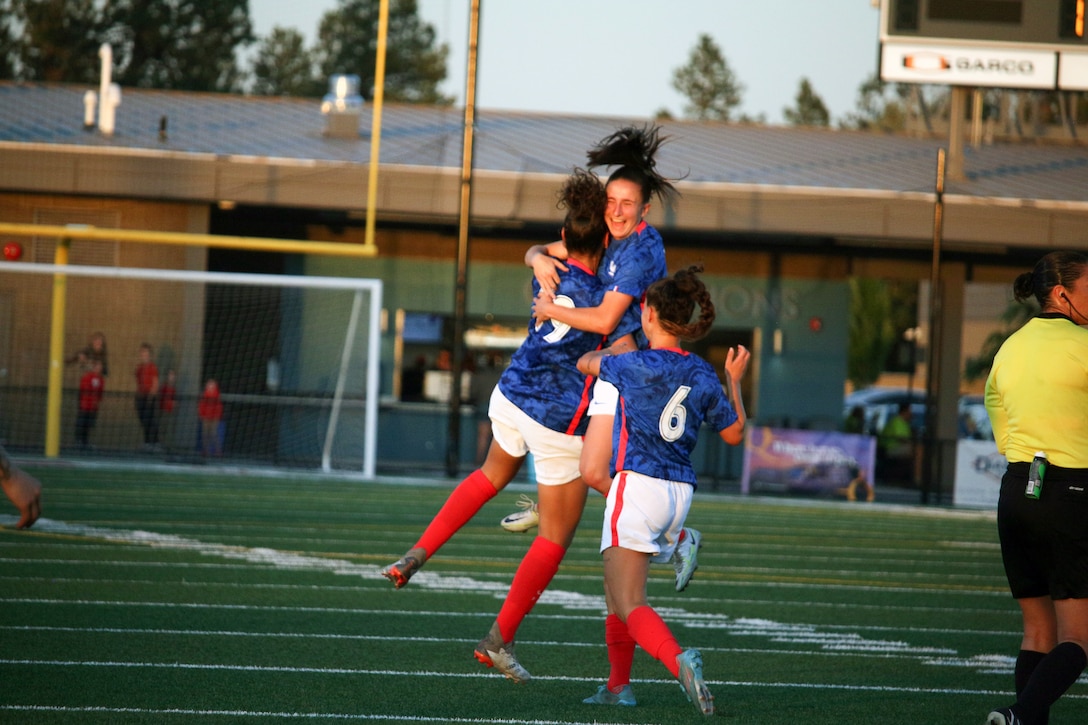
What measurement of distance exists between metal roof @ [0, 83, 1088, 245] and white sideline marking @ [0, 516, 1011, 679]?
37.3 ft

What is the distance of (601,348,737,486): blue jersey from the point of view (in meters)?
4.96

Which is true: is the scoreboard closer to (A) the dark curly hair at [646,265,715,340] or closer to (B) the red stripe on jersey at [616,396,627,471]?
(A) the dark curly hair at [646,265,715,340]

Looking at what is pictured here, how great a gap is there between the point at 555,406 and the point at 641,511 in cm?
87

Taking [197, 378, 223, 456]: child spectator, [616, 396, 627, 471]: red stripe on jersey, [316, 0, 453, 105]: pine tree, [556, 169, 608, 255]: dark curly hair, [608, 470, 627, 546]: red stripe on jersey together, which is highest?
[316, 0, 453, 105]: pine tree

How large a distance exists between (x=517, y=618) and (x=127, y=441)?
15.4 metres

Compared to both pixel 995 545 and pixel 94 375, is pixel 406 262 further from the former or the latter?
pixel 995 545

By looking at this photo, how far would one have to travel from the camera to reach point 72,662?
5672 millimetres

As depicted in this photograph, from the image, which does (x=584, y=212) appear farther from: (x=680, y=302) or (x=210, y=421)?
(x=210, y=421)

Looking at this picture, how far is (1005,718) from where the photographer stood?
4535 millimetres

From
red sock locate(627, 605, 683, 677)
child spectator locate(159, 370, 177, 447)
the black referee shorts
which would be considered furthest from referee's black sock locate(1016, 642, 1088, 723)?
child spectator locate(159, 370, 177, 447)

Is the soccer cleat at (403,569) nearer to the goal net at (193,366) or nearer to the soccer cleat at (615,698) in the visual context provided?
the soccer cleat at (615,698)

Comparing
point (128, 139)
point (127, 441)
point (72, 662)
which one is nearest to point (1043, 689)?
point (72, 662)

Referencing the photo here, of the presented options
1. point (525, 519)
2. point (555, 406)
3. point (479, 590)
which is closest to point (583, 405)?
point (555, 406)

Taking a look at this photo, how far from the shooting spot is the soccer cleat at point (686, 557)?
16.4 ft
